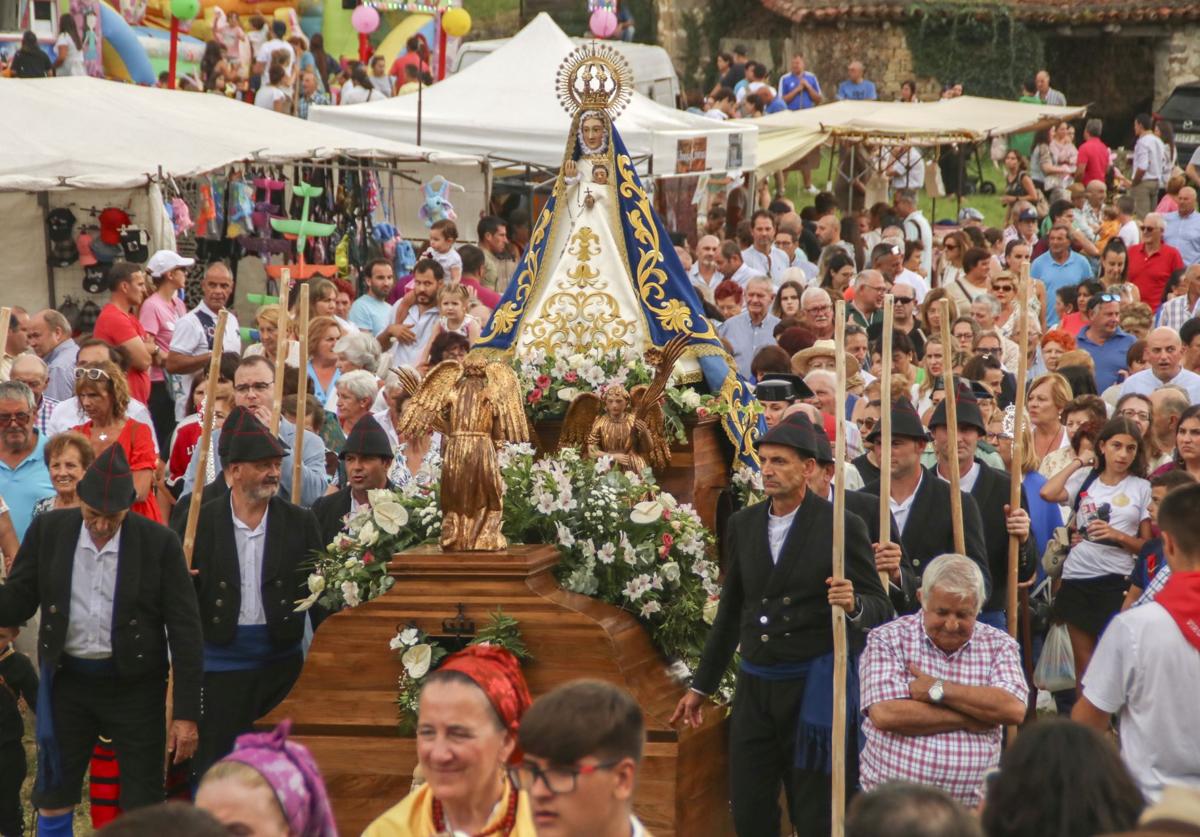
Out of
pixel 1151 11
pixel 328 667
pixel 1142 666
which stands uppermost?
pixel 1151 11

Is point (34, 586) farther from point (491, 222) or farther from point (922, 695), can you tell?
point (491, 222)

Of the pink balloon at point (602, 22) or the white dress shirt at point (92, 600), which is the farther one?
the pink balloon at point (602, 22)

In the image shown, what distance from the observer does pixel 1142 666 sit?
5.89m

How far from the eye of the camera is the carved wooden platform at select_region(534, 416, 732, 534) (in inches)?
334

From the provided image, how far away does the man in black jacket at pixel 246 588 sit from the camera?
790 cm

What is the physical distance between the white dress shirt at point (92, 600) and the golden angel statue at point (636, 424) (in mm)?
1962

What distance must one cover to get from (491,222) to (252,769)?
43.2 ft

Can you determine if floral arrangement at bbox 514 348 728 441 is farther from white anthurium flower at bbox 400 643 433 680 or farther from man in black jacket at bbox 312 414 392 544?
white anthurium flower at bbox 400 643 433 680

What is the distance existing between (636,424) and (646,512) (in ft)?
1.68

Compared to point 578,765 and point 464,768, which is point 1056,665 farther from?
point 578,765

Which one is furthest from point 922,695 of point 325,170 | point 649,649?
point 325,170

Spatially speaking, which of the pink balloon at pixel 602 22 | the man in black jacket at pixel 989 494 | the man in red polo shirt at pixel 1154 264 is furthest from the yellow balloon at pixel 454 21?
the man in black jacket at pixel 989 494

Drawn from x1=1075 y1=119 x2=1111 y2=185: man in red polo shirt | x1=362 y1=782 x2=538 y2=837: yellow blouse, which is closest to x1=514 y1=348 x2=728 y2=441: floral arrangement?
x1=362 y1=782 x2=538 y2=837: yellow blouse

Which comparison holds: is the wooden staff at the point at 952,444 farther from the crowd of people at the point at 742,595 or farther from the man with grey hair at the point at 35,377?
the man with grey hair at the point at 35,377
